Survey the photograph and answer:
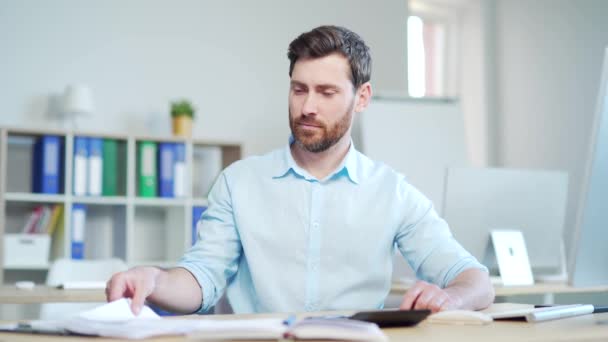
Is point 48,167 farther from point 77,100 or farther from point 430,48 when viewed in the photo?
point 430,48

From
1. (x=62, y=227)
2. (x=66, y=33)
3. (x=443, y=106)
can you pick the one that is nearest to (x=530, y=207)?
(x=443, y=106)

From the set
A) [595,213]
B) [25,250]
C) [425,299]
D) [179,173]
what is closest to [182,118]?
[179,173]

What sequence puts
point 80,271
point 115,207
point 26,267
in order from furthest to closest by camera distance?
point 115,207 → point 26,267 → point 80,271

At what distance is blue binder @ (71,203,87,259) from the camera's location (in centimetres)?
373

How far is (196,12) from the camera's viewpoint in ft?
14.4

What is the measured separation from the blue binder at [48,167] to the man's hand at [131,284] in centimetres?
257

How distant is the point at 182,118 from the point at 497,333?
319 centimetres

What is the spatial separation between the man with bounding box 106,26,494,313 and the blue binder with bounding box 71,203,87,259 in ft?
6.97

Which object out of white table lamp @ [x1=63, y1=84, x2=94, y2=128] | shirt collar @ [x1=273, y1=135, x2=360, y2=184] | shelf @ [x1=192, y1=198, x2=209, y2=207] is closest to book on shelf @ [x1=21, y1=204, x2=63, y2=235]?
white table lamp @ [x1=63, y1=84, x2=94, y2=128]

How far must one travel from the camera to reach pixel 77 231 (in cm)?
375

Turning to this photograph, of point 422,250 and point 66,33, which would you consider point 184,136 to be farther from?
point 422,250

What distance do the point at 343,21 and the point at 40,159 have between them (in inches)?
85.3

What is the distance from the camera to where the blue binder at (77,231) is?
12.3ft

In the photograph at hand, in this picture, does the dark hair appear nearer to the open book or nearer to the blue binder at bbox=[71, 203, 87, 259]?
the open book
